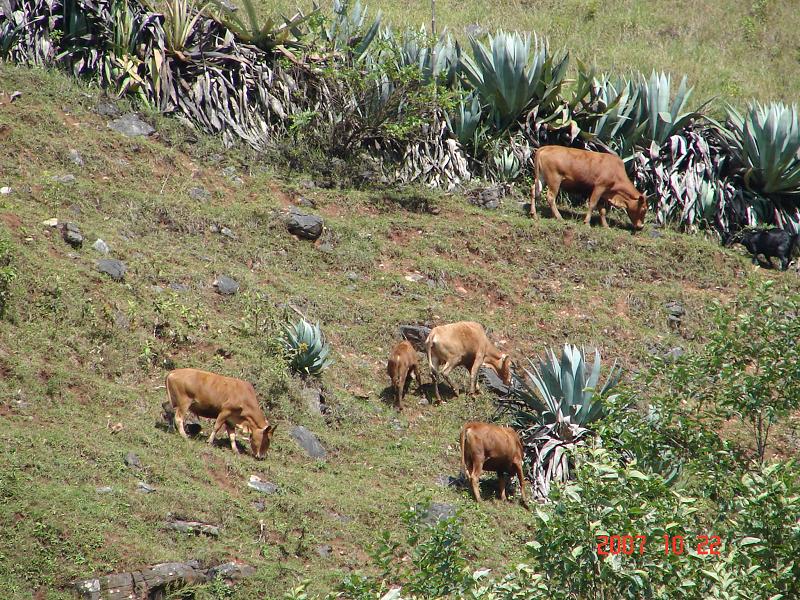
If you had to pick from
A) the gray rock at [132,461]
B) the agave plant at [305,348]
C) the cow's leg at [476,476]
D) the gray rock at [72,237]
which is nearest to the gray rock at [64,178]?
the gray rock at [72,237]

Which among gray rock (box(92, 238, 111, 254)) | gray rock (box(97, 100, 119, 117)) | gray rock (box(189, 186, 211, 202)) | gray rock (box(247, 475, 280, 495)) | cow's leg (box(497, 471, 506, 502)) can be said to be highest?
gray rock (box(97, 100, 119, 117))

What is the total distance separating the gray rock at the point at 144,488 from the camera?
9.93 meters

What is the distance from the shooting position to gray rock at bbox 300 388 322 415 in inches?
524

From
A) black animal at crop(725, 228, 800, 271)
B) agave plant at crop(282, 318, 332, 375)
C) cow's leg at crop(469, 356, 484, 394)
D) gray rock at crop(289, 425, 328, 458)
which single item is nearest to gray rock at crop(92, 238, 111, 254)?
agave plant at crop(282, 318, 332, 375)

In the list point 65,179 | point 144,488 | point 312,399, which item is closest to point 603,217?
point 312,399

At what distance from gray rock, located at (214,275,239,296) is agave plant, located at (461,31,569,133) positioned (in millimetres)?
8647

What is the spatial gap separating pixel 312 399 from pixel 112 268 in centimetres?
344

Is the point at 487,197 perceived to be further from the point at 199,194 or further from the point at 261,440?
the point at 261,440

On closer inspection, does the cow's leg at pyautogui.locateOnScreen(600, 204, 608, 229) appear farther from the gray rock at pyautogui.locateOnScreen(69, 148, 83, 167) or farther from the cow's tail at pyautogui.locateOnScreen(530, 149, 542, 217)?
the gray rock at pyautogui.locateOnScreen(69, 148, 83, 167)

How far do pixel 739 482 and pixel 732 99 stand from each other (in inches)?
855

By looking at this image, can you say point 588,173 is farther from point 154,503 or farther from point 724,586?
point 724,586

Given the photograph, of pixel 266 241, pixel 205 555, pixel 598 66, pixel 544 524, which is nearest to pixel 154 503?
pixel 205 555

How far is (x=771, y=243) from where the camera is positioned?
2016 cm
